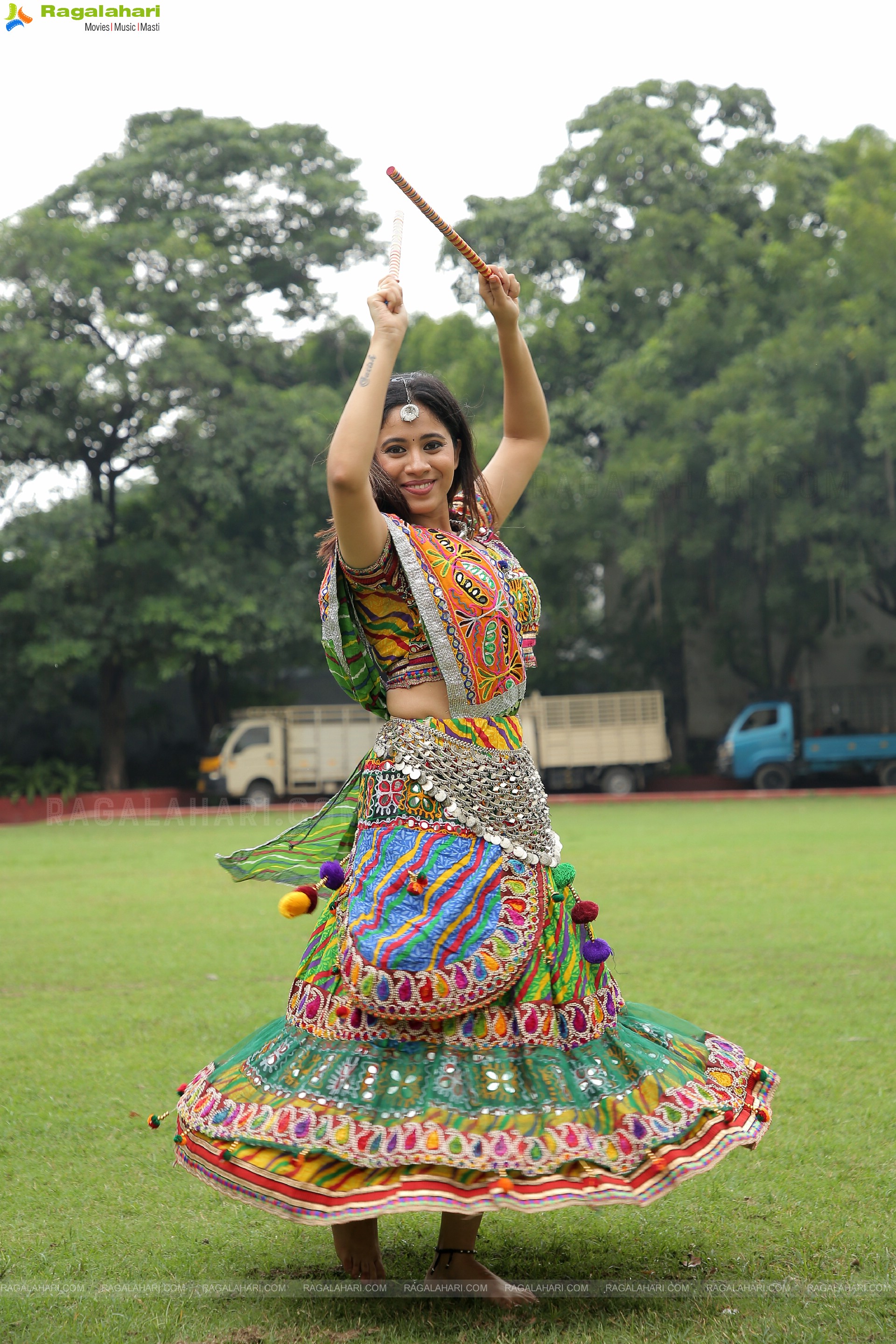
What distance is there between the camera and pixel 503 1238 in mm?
3178

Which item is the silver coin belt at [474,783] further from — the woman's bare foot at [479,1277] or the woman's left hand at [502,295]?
the woman's left hand at [502,295]

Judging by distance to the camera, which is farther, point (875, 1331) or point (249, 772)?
point (249, 772)

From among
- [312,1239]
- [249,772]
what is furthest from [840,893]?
[249,772]

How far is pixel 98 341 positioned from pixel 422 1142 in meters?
20.3

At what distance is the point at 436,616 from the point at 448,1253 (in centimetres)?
137

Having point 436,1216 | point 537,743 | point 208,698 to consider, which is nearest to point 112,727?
point 208,698

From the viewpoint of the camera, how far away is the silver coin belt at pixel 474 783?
275 centimetres

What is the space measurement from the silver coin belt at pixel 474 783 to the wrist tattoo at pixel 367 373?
2.38ft

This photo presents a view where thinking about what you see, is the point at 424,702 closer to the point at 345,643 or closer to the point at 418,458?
the point at 345,643

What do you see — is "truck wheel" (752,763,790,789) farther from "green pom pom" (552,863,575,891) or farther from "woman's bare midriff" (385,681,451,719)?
"woman's bare midriff" (385,681,451,719)

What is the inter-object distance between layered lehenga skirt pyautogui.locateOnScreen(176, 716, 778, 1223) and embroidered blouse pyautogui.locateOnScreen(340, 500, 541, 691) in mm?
139

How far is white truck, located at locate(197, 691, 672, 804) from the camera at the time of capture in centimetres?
2219

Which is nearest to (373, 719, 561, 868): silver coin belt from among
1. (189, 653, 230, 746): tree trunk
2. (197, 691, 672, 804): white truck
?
(197, 691, 672, 804): white truck

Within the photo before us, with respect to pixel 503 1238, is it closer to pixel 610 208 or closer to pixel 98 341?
pixel 98 341
